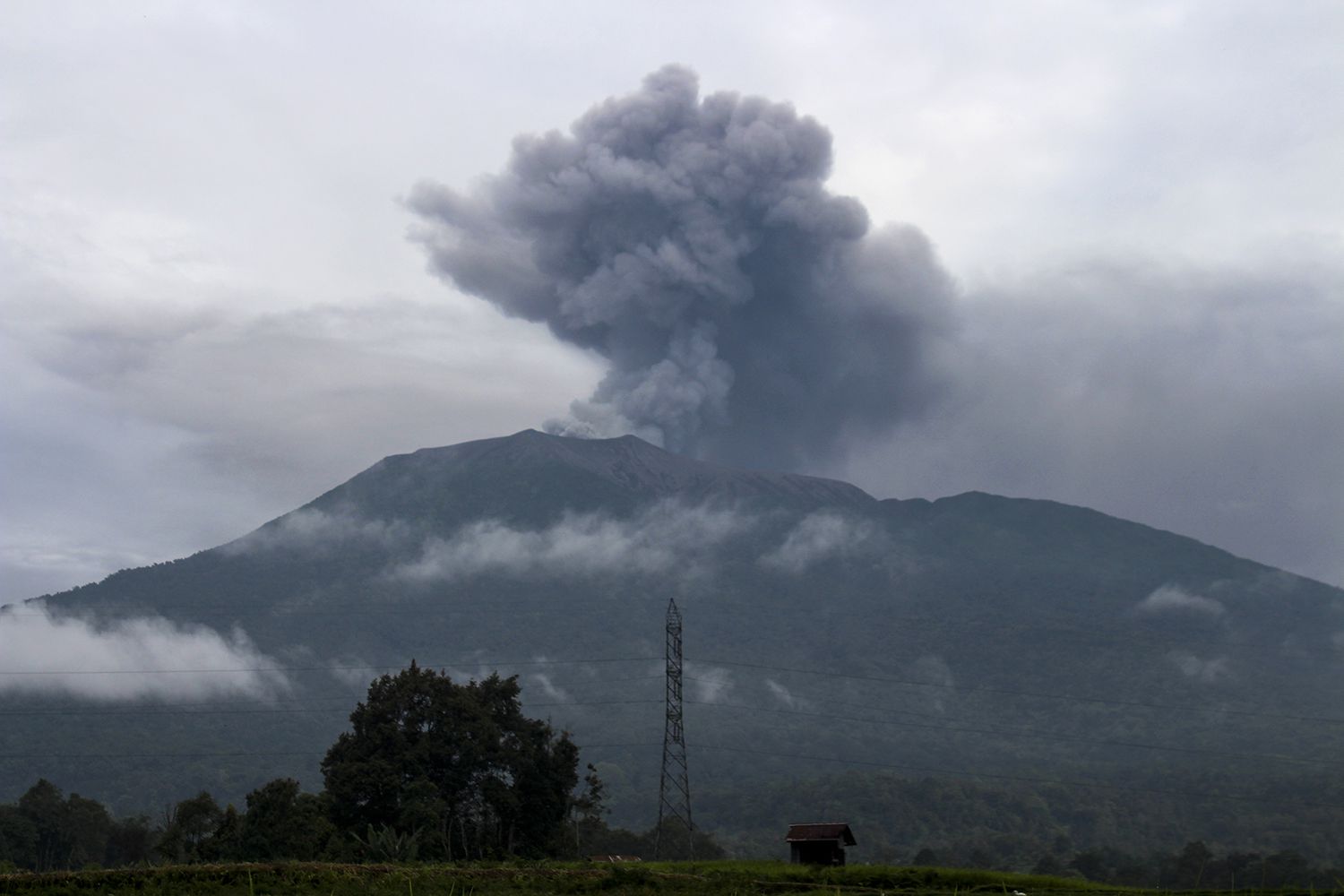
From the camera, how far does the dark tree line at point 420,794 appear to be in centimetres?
4806

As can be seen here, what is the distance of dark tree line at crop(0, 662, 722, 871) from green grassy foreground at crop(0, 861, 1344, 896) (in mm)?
15950

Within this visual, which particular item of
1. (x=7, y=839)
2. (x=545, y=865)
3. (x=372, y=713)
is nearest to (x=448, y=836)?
(x=372, y=713)

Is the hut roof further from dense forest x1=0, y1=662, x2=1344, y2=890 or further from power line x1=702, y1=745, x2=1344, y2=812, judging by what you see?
power line x1=702, y1=745, x2=1344, y2=812

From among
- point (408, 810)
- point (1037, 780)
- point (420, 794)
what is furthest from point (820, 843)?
point (1037, 780)

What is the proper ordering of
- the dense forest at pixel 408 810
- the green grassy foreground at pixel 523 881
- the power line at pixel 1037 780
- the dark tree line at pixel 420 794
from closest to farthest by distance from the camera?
the green grassy foreground at pixel 523 881
the dense forest at pixel 408 810
the dark tree line at pixel 420 794
the power line at pixel 1037 780

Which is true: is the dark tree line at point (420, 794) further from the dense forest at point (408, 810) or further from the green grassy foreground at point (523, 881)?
the green grassy foreground at point (523, 881)

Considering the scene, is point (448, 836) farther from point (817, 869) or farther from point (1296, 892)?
point (1296, 892)

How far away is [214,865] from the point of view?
92.7ft

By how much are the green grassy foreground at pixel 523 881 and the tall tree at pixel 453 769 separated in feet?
61.9

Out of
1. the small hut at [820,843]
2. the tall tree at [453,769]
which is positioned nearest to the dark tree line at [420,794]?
the tall tree at [453,769]

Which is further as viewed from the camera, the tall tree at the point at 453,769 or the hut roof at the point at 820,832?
the tall tree at the point at 453,769

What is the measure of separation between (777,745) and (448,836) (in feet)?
478

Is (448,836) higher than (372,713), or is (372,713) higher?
(372,713)

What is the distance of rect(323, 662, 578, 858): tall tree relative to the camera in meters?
52.4
